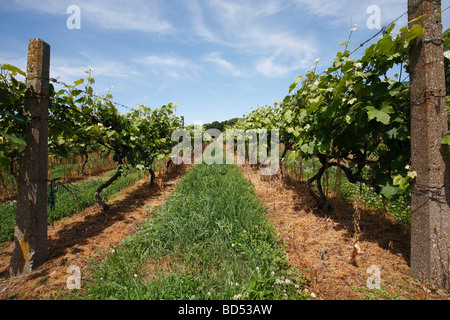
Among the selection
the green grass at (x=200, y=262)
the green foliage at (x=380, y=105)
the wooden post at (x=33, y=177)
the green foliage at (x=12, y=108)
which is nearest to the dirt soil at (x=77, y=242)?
the wooden post at (x=33, y=177)

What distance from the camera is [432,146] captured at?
1.95m

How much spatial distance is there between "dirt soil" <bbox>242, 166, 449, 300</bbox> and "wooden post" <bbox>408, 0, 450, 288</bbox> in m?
0.30

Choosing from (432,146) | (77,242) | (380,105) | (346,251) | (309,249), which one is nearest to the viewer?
(432,146)

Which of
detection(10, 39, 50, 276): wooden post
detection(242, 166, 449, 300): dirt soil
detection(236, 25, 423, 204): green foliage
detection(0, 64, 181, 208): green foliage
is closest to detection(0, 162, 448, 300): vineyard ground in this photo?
detection(242, 166, 449, 300): dirt soil

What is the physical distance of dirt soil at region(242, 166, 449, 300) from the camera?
203cm

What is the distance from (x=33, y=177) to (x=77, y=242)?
1.26 m

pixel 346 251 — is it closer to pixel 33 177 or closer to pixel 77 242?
pixel 77 242

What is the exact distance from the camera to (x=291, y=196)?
503 cm

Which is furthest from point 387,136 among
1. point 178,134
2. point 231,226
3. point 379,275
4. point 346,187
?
point 178,134

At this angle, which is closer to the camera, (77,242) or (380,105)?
(380,105)

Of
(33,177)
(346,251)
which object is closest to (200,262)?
(346,251)

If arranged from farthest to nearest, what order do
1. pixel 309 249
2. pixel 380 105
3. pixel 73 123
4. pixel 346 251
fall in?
pixel 73 123, pixel 309 249, pixel 346 251, pixel 380 105

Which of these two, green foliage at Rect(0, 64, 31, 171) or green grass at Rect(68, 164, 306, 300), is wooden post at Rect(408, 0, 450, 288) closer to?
green grass at Rect(68, 164, 306, 300)

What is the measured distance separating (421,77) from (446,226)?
56.5 inches
